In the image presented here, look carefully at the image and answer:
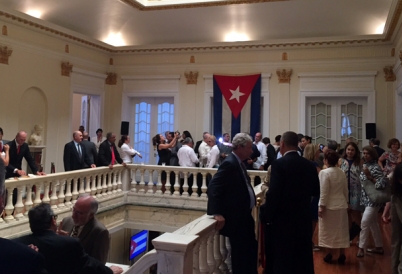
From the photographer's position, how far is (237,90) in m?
11.7

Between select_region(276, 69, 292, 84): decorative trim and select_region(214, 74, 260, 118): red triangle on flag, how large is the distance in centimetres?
61

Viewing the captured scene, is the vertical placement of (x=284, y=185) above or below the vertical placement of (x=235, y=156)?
below

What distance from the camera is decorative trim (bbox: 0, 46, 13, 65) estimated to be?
9.04 metres

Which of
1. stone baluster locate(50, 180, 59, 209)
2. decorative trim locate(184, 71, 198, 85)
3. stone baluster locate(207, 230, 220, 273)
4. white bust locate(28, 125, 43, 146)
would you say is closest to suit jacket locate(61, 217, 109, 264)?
stone baluster locate(207, 230, 220, 273)

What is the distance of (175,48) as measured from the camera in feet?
39.8

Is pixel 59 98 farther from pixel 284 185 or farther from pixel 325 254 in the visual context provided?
pixel 284 185

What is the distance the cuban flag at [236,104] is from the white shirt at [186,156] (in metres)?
3.64

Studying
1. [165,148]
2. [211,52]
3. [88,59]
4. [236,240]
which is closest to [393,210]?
[236,240]

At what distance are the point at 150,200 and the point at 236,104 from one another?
455 centimetres

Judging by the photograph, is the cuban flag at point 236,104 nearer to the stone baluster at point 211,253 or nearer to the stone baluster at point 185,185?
the stone baluster at point 185,185

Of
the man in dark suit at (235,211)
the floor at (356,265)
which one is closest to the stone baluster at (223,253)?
the man in dark suit at (235,211)

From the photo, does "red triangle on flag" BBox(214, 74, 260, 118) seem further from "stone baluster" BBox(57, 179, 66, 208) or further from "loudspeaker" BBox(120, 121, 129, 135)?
"stone baluster" BBox(57, 179, 66, 208)

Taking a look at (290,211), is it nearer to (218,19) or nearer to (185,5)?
(185,5)

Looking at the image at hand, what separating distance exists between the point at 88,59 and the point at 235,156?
978 cm
